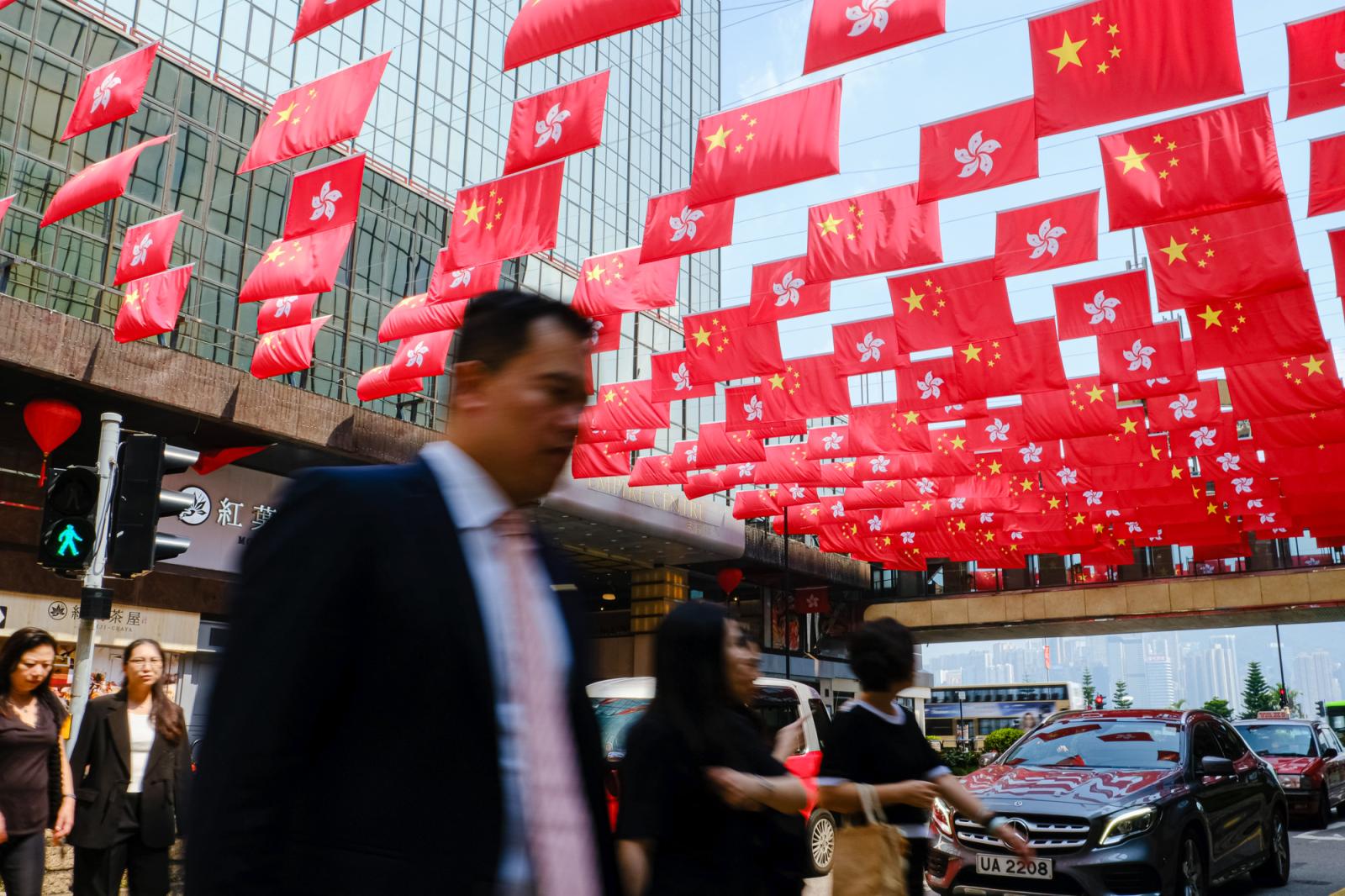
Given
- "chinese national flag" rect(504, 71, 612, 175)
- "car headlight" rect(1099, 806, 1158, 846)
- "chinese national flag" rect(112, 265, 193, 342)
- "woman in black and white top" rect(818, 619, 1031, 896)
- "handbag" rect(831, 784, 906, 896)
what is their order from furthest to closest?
"chinese national flag" rect(112, 265, 193, 342), "chinese national flag" rect(504, 71, 612, 175), "car headlight" rect(1099, 806, 1158, 846), "woman in black and white top" rect(818, 619, 1031, 896), "handbag" rect(831, 784, 906, 896)

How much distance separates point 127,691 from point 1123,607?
1397 inches

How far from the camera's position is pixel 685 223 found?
10.4 m

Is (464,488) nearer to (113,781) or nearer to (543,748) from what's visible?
(543,748)

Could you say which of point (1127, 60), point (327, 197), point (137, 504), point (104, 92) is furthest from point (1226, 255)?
point (104, 92)

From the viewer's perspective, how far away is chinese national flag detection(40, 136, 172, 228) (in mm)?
11383

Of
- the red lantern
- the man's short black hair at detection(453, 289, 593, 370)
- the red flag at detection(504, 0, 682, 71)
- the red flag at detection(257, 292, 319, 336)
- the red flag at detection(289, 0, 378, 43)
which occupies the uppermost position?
the red flag at detection(289, 0, 378, 43)

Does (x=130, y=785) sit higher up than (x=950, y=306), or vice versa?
(x=950, y=306)

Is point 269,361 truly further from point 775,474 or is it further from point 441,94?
point 441,94

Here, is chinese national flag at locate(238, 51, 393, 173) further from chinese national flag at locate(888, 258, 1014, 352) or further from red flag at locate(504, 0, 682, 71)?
chinese national flag at locate(888, 258, 1014, 352)

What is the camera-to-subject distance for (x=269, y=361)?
14.4 metres

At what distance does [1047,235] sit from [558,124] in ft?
15.7

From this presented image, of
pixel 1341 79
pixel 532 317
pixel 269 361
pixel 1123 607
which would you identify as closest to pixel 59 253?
pixel 269 361

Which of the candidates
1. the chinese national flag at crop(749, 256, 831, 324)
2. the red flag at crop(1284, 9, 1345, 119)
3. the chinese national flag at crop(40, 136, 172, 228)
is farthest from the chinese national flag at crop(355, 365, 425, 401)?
the red flag at crop(1284, 9, 1345, 119)

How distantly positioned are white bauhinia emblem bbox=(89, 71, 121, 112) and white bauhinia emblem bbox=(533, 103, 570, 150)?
4426 mm
